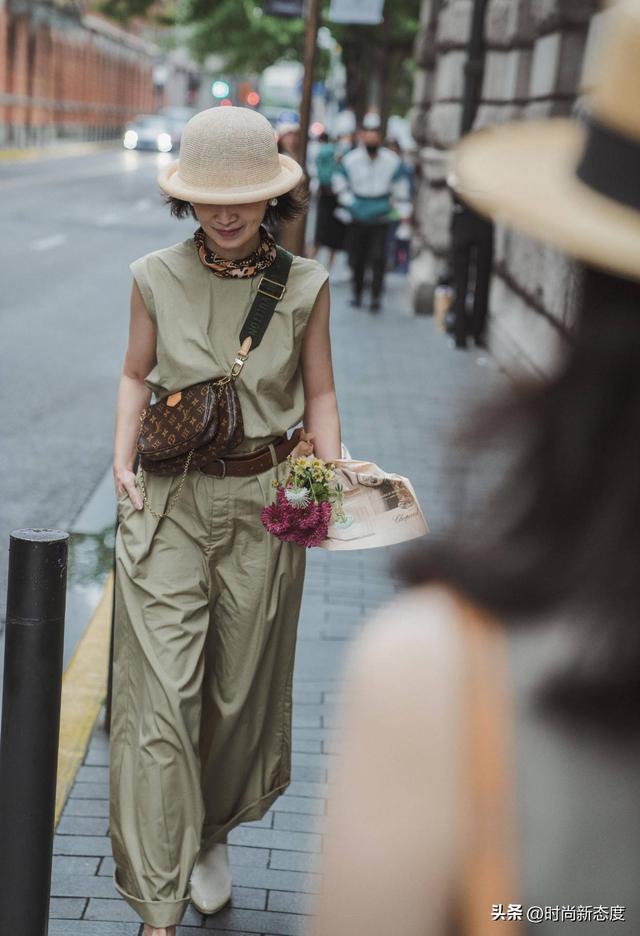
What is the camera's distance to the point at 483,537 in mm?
1080

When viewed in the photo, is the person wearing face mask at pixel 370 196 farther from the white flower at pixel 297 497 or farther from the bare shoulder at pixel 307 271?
the white flower at pixel 297 497

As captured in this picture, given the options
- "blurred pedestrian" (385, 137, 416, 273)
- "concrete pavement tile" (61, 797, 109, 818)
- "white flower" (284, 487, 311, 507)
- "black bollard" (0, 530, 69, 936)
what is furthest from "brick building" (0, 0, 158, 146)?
"black bollard" (0, 530, 69, 936)

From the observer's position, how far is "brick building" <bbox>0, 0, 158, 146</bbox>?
57.6m

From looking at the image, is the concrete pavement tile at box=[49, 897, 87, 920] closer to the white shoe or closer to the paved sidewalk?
the paved sidewalk

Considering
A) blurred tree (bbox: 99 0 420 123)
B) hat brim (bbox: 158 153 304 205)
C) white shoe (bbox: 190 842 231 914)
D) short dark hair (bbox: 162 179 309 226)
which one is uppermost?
hat brim (bbox: 158 153 304 205)

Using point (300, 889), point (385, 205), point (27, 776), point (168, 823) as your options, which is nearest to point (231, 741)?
point (168, 823)

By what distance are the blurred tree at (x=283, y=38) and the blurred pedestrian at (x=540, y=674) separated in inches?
1218

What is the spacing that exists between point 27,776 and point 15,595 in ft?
1.14

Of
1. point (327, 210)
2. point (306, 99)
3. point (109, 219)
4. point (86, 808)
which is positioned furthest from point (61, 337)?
point (109, 219)

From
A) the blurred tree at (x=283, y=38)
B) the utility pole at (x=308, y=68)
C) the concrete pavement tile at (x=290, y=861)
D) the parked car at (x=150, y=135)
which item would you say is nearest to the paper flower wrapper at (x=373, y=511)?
the concrete pavement tile at (x=290, y=861)

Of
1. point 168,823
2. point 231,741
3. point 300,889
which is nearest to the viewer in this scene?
point 168,823

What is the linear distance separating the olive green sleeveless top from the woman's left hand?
0.10 metres

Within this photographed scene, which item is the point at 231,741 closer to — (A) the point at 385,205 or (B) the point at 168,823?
(B) the point at 168,823

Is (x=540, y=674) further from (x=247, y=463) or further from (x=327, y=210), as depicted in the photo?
(x=327, y=210)
